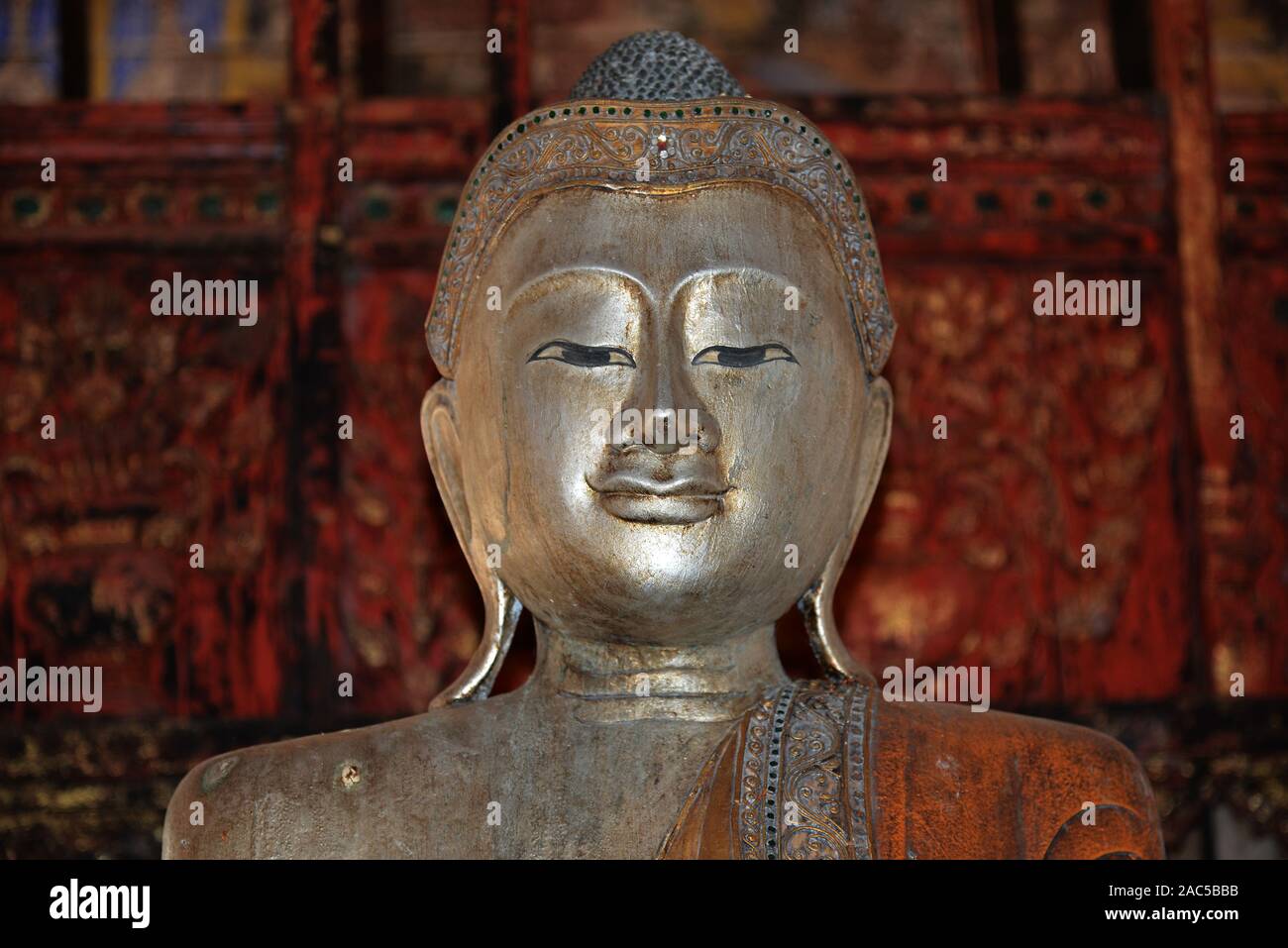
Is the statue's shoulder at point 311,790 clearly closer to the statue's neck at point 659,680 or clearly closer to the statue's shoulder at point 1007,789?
the statue's neck at point 659,680

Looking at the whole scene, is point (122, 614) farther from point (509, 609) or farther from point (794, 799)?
point (794, 799)

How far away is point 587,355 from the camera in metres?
4.66

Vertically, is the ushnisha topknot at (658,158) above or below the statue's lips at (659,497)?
above

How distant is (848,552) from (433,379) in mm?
1753

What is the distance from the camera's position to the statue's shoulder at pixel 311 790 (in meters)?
4.59

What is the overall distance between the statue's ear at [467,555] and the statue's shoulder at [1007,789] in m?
0.78

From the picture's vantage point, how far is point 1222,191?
6617 mm

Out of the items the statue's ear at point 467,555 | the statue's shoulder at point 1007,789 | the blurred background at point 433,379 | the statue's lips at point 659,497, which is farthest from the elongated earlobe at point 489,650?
the blurred background at point 433,379

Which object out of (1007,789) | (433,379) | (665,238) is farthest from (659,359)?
(433,379)

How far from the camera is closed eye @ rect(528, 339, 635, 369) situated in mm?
4645

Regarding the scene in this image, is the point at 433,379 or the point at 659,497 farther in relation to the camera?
the point at 433,379

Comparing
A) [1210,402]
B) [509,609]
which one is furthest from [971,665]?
[509,609]

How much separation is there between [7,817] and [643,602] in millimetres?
2364

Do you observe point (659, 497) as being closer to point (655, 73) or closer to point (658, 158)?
point (658, 158)
